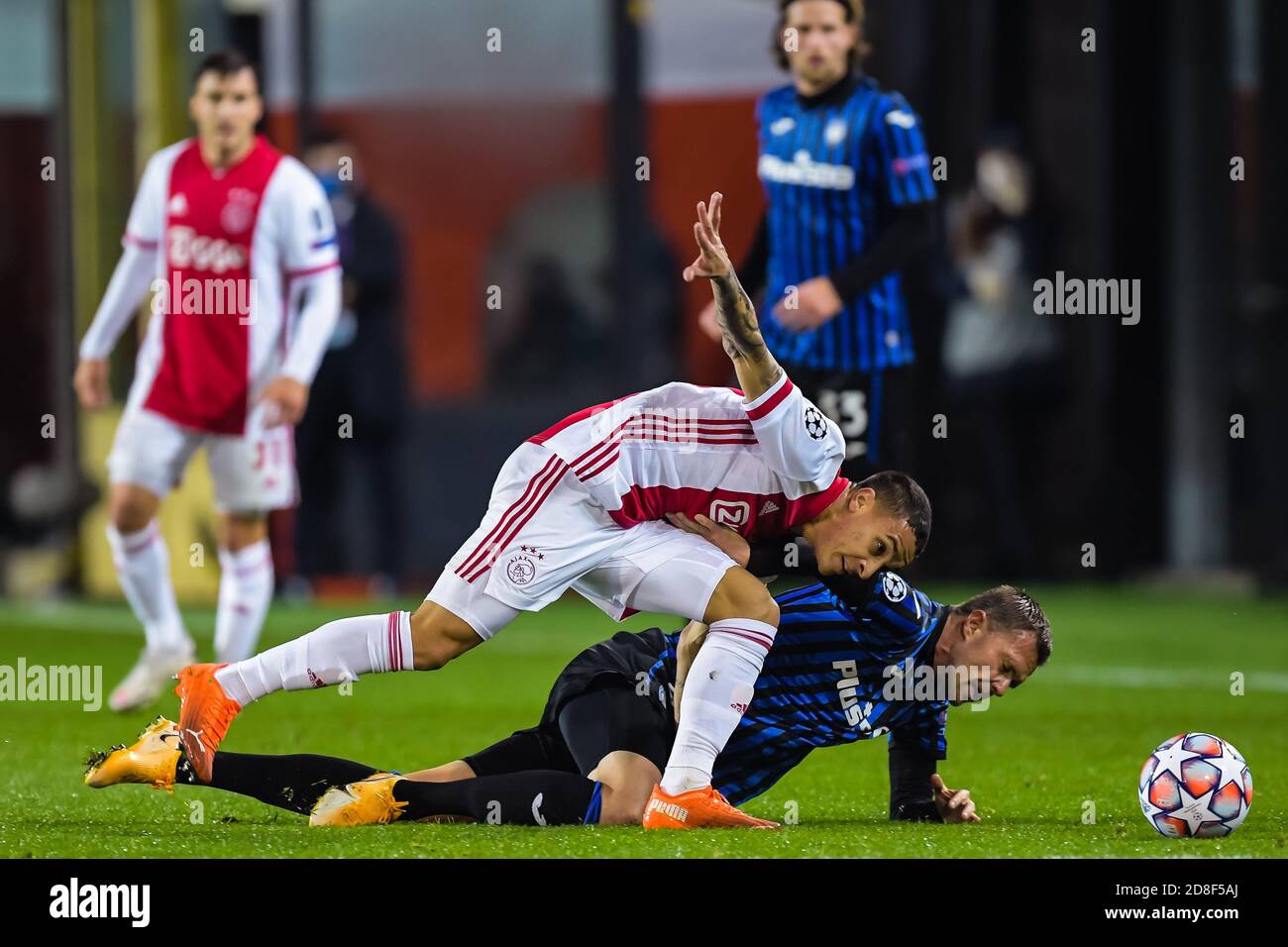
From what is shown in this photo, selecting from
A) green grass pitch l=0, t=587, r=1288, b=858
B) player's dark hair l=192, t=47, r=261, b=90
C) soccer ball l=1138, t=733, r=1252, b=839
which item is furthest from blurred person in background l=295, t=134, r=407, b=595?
soccer ball l=1138, t=733, r=1252, b=839

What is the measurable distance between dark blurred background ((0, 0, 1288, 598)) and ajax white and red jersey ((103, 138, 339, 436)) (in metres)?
4.76

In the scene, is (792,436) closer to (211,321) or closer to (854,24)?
(854,24)

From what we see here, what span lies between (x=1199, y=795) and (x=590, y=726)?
4.45 ft

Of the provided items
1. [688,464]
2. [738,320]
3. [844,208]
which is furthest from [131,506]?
[738,320]

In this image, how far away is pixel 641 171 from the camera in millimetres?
12430

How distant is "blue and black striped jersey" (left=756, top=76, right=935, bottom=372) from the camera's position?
6.68 metres

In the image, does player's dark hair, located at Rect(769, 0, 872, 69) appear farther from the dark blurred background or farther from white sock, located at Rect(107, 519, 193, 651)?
the dark blurred background

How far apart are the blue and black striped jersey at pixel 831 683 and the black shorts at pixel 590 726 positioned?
3.4 inches

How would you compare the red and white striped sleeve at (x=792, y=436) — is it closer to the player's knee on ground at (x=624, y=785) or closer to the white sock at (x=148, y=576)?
the player's knee on ground at (x=624, y=785)

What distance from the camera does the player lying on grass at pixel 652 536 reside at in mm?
4707

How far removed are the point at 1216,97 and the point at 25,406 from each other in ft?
25.2

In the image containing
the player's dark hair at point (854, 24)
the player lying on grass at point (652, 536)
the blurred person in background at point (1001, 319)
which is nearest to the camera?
the player lying on grass at point (652, 536)

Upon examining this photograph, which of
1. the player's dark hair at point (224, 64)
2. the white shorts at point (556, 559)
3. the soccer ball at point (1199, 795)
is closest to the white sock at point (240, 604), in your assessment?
the player's dark hair at point (224, 64)
